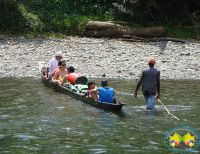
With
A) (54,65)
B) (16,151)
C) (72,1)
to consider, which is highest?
(72,1)

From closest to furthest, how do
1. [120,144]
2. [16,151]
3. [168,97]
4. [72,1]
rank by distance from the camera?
[16,151]
[120,144]
[168,97]
[72,1]

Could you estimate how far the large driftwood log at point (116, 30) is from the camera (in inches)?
1344

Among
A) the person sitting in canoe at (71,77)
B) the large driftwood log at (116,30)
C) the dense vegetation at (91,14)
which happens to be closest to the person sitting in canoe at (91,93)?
the person sitting in canoe at (71,77)

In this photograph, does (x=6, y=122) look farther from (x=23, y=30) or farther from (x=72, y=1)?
(x=72, y=1)

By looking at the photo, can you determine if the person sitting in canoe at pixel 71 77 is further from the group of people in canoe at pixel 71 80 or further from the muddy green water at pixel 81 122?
the muddy green water at pixel 81 122

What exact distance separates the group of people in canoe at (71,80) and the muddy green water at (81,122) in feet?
1.65

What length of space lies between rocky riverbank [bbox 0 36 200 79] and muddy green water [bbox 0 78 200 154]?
3985 mm

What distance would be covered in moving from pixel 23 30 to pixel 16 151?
22.0m

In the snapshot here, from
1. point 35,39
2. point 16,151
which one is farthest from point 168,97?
point 35,39

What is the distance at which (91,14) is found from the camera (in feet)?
124

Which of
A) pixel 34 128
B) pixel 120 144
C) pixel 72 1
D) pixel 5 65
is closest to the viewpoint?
pixel 120 144

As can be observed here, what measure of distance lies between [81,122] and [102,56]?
13635mm

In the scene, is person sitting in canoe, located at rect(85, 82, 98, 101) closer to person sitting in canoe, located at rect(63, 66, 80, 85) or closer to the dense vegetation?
person sitting in canoe, located at rect(63, 66, 80, 85)

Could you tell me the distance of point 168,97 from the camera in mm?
20859
